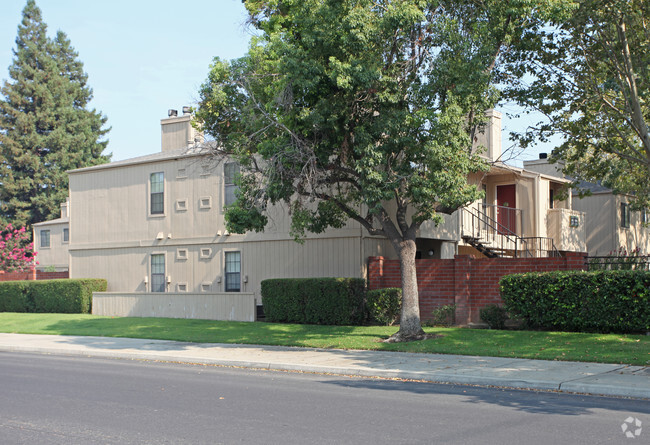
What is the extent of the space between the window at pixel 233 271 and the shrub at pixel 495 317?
9707mm

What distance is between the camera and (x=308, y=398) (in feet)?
33.4

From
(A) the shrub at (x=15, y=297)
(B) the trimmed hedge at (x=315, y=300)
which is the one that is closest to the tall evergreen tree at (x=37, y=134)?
(A) the shrub at (x=15, y=297)

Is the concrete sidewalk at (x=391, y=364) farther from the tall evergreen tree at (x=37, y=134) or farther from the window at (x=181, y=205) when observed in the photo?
the tall evergreen tree at (x=37, y=134)

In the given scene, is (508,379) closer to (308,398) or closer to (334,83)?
(308,398)

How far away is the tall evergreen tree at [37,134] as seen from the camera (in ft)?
191

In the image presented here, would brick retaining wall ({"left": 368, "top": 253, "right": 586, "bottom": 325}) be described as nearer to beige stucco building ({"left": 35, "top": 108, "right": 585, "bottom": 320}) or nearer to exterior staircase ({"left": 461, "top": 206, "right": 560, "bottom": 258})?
beige stucco building ({"left": 35, "top": 108, "right": 585, "bottom": 320})

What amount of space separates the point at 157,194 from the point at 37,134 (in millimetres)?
37443

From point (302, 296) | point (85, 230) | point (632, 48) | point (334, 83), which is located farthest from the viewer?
point (85, 230)

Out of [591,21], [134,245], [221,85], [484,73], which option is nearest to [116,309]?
[134,245]

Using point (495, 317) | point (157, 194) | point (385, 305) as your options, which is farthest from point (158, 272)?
point (495, 317)

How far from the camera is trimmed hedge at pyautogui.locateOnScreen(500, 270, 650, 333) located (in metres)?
15.8

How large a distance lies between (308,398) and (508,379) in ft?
11.7

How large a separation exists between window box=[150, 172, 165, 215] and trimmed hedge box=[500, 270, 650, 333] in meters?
14.4

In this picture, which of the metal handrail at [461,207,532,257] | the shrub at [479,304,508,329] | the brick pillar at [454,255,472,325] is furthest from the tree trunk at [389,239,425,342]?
the metal handrail at [461,207,532,257]
